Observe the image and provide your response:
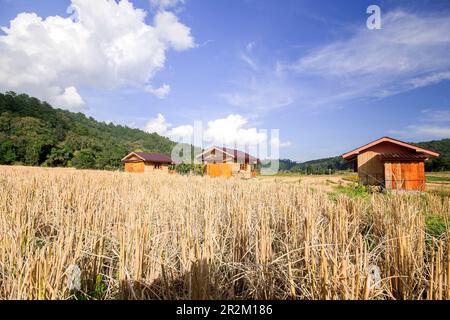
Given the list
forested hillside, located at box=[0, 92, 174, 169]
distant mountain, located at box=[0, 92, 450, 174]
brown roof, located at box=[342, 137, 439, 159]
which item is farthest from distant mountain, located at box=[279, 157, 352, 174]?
forested hillside, located at box=[0, 92, 174, 169]

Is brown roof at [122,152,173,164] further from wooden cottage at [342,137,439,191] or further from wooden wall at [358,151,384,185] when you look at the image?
wooden wall at [358,151,384,185]

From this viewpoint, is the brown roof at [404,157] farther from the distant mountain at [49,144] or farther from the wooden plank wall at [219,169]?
the distant mountain at [49,144]

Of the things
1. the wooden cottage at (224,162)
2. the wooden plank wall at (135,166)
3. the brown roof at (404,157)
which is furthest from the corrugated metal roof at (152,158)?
the brown roof at (404,157)

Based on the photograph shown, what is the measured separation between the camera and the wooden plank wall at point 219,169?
92.7ft

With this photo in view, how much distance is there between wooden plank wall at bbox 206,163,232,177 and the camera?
92.7 ft

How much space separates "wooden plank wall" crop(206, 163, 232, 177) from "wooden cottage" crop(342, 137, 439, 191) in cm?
1297

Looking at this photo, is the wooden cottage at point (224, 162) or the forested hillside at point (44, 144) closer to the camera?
the wooden cottage at point (224, 162)

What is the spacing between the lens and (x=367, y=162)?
1809 cm

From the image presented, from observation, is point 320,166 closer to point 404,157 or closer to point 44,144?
point 404,157

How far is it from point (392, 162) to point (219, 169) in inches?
683

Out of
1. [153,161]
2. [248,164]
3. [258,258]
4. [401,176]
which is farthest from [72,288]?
[153,161]

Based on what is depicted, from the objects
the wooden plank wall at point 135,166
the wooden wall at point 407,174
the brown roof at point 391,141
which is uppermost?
the brown roof at point 391,141

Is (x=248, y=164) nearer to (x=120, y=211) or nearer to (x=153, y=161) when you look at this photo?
(x=153, y=161)
